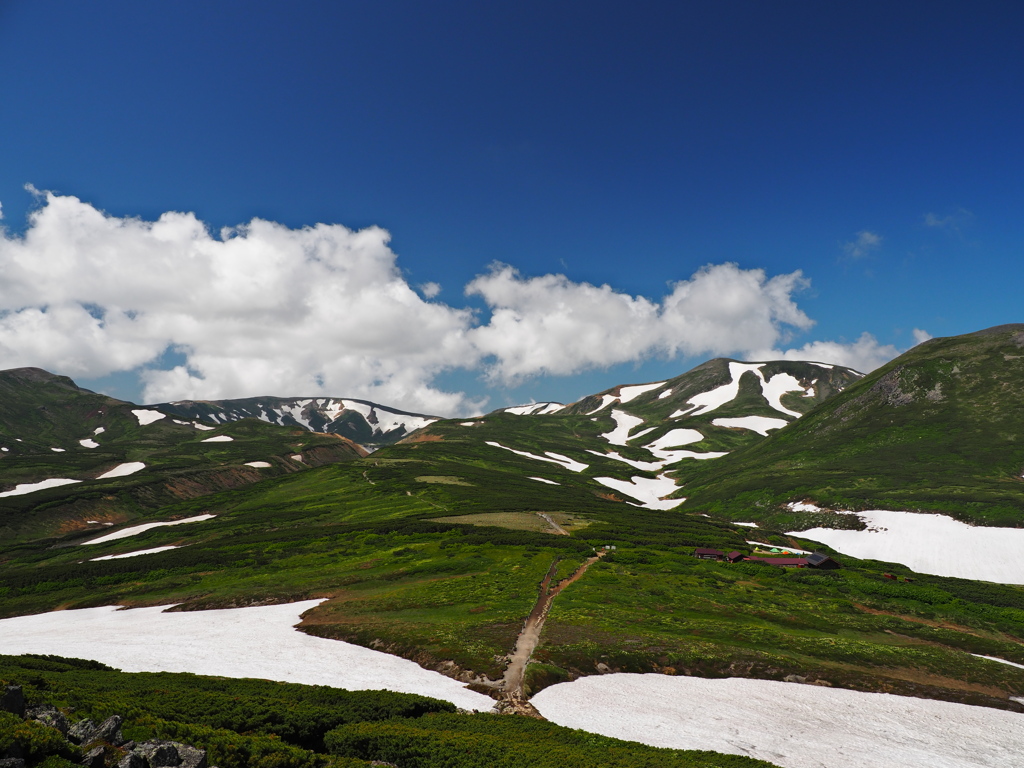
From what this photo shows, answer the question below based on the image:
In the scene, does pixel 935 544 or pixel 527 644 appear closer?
pixel 527 644

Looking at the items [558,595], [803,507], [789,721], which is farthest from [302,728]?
[803,507]

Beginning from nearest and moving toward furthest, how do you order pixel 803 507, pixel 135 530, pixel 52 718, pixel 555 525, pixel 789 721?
pixel 52 718, pixel 789 721, pixel 555 525, pixel 135 530, pixel 803 507

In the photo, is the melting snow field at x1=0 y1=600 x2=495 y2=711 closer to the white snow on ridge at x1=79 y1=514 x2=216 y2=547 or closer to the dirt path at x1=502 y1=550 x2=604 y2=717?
the dirt path at x1=502 y1=550 x2=604 y2=717

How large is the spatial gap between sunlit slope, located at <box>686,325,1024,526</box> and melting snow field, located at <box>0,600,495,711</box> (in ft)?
379

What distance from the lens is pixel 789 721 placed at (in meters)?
32.2

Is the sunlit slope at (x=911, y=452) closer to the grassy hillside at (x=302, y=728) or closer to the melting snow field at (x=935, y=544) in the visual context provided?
the melting snow field at (x=935, y=544)

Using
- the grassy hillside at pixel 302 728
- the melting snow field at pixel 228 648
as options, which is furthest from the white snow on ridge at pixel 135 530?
the grassy hillside at pixel 302 728

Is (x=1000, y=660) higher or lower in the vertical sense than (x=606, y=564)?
lower

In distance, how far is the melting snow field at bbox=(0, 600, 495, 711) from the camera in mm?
37125

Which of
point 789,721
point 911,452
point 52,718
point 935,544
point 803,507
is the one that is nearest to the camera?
point 52,718

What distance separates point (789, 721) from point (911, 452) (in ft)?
510

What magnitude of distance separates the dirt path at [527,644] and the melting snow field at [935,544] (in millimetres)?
71400

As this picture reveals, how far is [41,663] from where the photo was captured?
99.3 ft

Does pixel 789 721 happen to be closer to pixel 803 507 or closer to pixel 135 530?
pixel 803 507
